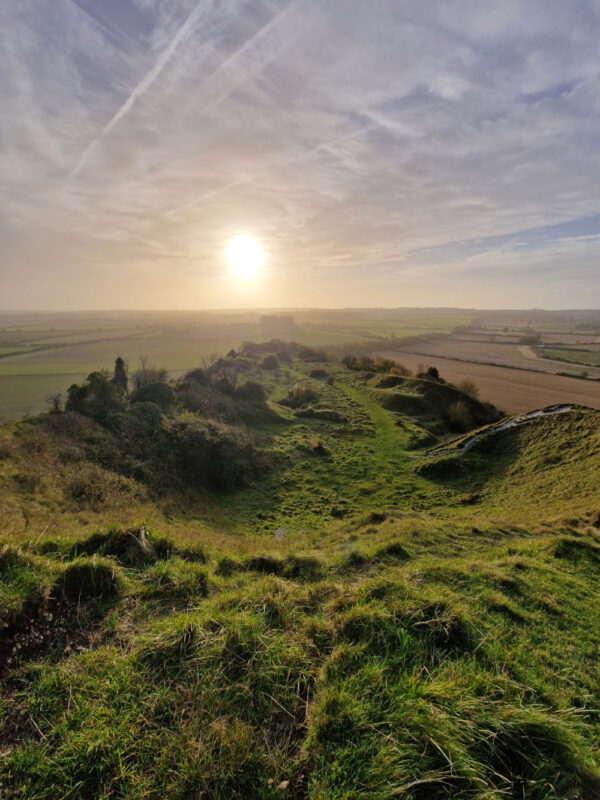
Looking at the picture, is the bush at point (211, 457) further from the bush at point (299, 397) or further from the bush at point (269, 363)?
the bush at point (269, 363)

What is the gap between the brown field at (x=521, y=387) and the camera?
44219 mm

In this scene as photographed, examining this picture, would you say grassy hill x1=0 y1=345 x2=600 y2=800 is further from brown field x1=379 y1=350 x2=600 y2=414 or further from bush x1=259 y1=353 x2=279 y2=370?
bush x1=259 y1=353 x2=279 y2=370

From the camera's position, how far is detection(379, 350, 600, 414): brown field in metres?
44.2

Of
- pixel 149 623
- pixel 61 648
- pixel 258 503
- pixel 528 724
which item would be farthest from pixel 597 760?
pixel 258 503

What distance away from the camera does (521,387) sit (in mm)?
52688

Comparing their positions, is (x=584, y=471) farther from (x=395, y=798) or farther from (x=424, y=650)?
(x=395, y=798)

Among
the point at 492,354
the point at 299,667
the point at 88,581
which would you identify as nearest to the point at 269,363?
the point at 492,354

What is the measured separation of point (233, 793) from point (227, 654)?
46.3 inches

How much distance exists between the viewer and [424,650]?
368 cm

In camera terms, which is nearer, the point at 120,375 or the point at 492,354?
the point at 120,375

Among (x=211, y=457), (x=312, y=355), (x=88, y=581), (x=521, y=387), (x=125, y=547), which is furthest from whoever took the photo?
(x=312, y=355)

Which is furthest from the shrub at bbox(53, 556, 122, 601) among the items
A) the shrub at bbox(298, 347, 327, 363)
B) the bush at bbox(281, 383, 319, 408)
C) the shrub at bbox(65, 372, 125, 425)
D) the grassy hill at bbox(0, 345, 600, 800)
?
the shrub at bbox(298, 347, 327, 363)

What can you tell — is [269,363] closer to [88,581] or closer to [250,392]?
[250,392]

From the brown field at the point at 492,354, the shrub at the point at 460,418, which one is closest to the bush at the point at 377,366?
the shrub at the point at 460,418
